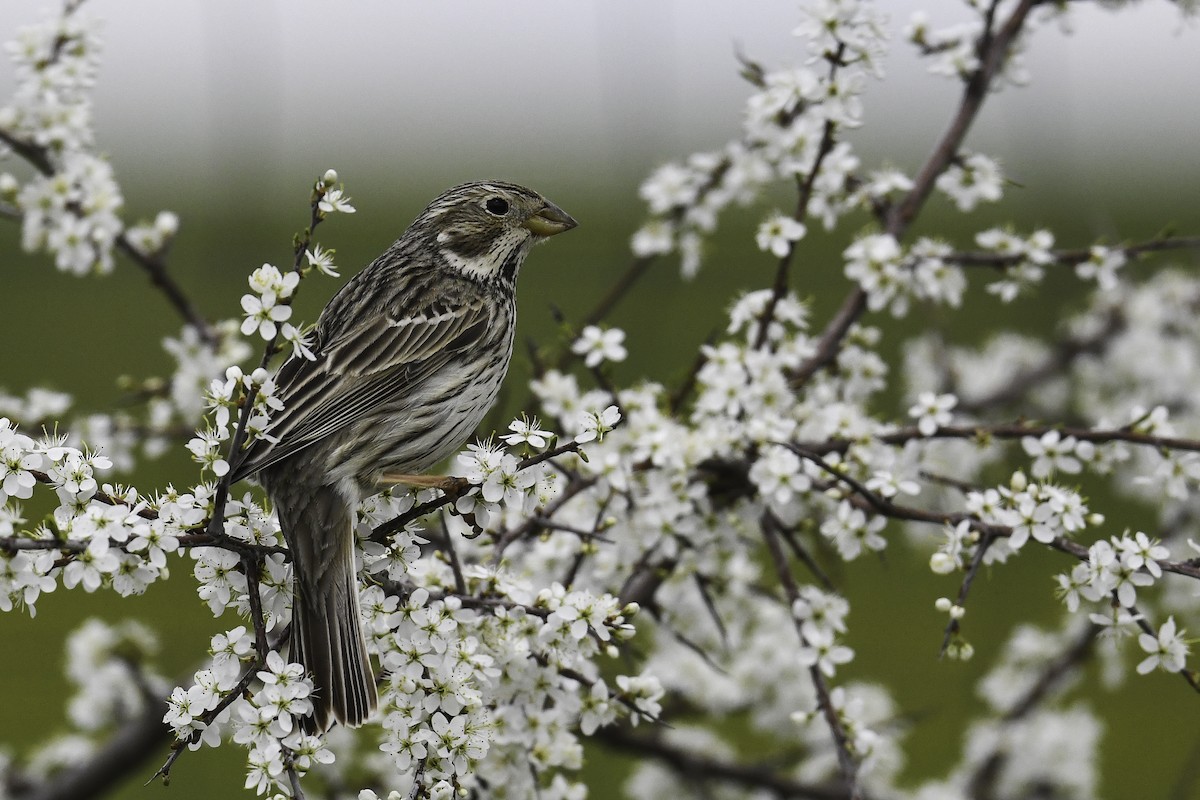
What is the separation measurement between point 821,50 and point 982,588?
4734 millimetres

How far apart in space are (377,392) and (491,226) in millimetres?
880

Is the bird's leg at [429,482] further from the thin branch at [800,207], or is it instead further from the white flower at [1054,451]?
the white flower at [1054,451]

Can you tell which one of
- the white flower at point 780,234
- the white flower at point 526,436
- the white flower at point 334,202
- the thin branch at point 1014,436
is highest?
the white flower at point 780,234

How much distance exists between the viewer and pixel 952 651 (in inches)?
117

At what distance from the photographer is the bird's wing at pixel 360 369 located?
3100 mm

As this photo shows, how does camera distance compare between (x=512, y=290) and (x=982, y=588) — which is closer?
(x=512, y=290)

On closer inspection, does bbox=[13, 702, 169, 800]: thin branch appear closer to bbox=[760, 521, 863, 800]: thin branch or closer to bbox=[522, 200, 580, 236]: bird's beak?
bbox=[522, 200, 580, 236]: bird's beak

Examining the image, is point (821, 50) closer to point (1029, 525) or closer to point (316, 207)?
point (1029, 525)

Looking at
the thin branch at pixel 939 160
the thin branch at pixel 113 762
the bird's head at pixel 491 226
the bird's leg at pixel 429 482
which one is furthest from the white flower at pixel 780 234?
the thin branch at pixel 113 762

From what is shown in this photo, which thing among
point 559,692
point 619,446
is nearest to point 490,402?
point 619,446

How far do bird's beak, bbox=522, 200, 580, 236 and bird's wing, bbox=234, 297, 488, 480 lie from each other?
362 millimetres

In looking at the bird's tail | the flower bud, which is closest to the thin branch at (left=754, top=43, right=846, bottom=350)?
the flower bud

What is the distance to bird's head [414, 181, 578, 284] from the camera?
160 inches

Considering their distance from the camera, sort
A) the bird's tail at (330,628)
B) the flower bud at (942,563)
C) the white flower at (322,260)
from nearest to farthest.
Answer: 1. the white flower at (322,260)
2. the bird's tail at (330,628)
3. the flower bud at (942,563)
